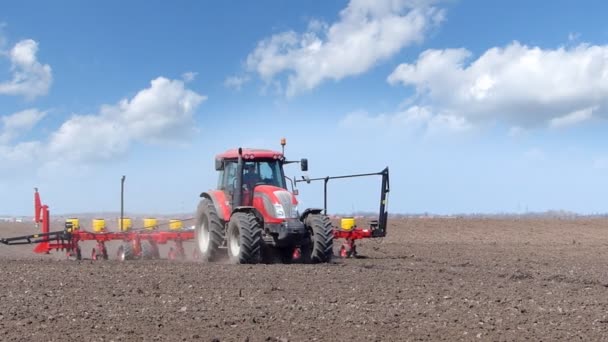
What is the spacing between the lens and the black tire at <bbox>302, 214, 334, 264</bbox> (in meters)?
15.5

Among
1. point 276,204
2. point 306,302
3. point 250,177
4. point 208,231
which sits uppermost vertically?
point 250,177

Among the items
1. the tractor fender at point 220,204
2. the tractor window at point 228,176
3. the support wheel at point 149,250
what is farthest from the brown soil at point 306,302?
the support wheel at point 149,250

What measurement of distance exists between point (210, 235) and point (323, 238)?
2.64 meters

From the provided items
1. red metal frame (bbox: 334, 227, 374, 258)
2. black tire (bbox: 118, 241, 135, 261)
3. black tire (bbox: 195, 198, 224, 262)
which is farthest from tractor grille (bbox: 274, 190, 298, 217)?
black tire (bbox: 118, 241, 135, 261)

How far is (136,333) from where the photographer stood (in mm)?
7969

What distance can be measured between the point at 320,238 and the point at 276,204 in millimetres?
1114

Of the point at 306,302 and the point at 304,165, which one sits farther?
the point at 304,165

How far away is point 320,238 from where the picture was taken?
15.5 meters

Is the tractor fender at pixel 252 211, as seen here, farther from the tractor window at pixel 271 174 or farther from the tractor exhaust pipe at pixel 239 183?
the tractor window at pixel 271 174

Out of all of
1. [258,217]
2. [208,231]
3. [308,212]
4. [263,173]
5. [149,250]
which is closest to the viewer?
[258,217]

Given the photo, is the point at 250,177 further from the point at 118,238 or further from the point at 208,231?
the point at 118,238

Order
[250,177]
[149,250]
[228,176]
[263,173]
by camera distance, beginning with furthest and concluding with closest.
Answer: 1. [149,250]
2. [228,176]
3. [263,173]
4. [250,177]

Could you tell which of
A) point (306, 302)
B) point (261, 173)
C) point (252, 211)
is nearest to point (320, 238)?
point (252, 211)

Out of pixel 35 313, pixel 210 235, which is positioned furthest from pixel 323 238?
pixel 35 313
